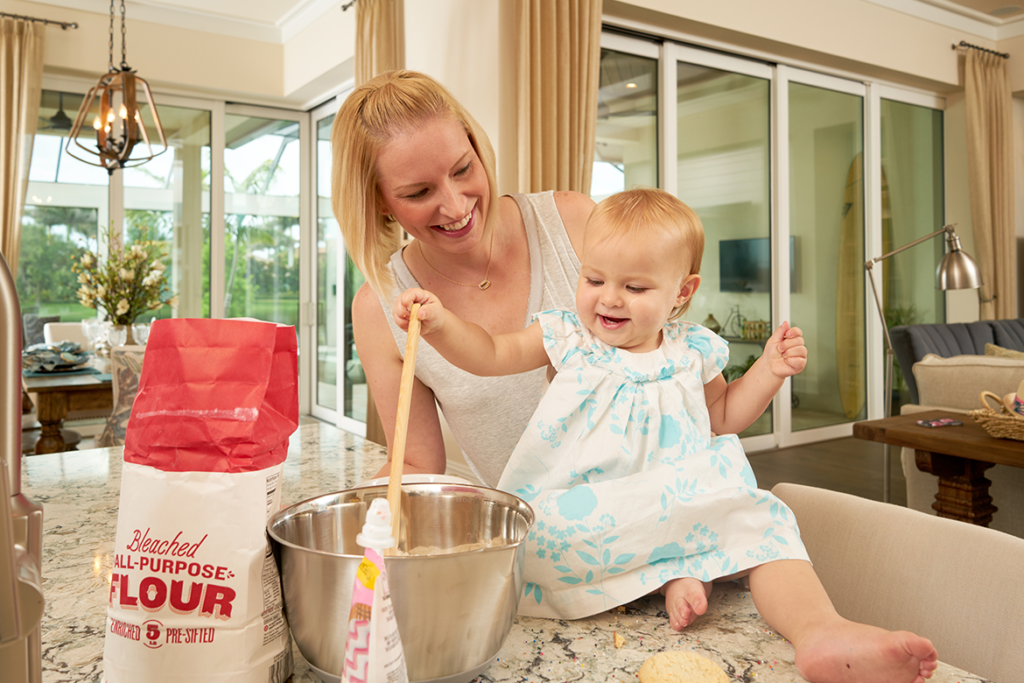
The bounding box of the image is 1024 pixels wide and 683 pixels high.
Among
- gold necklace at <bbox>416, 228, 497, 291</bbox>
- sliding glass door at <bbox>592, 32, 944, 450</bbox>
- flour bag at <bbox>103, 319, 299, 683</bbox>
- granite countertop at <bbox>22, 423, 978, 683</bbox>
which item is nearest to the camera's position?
flour bag at <bbox>103, 319, 299, 683</bbox>

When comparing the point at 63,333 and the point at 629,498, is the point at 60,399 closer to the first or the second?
the point at 63,333

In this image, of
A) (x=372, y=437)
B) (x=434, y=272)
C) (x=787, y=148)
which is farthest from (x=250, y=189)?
(x=434, y=272)

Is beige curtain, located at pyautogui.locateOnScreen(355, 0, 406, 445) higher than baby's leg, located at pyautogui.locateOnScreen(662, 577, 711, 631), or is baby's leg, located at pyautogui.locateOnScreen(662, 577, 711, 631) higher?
beige curtain, located at pyautogui.locateOnScreen(355, 0, 406, 445)

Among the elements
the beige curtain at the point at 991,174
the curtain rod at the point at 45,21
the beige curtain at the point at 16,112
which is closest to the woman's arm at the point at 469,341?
the beige curtain at the point at 16,112

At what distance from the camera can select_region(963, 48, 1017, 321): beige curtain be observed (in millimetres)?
5453

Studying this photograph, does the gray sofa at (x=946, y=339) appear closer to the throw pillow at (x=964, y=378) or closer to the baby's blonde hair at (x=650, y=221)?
the throw pillow at (x=964, y=378)

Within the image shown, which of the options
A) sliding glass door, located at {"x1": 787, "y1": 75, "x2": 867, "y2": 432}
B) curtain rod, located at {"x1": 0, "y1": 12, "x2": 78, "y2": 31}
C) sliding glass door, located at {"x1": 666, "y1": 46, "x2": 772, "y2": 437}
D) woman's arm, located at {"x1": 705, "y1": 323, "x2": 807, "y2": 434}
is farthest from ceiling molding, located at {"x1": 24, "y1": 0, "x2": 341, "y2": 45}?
woman's arm, located at {"x1": 705, "y1": 323, "x2": 807, "y2": 434}

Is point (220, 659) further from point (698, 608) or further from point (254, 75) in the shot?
point (254, 75)

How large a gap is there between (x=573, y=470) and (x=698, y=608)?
19 cm

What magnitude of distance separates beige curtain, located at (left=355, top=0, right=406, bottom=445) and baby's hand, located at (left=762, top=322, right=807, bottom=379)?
3341 millimetres

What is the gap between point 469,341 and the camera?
0.82m

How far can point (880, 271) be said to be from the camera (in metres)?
5.42

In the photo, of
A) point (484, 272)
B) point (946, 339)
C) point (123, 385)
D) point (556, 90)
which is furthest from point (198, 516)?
point (946, 339)

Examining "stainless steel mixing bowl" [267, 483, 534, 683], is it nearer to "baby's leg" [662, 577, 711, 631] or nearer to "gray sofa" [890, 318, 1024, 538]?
"baby's leg" [662, 577, 711, 631]
